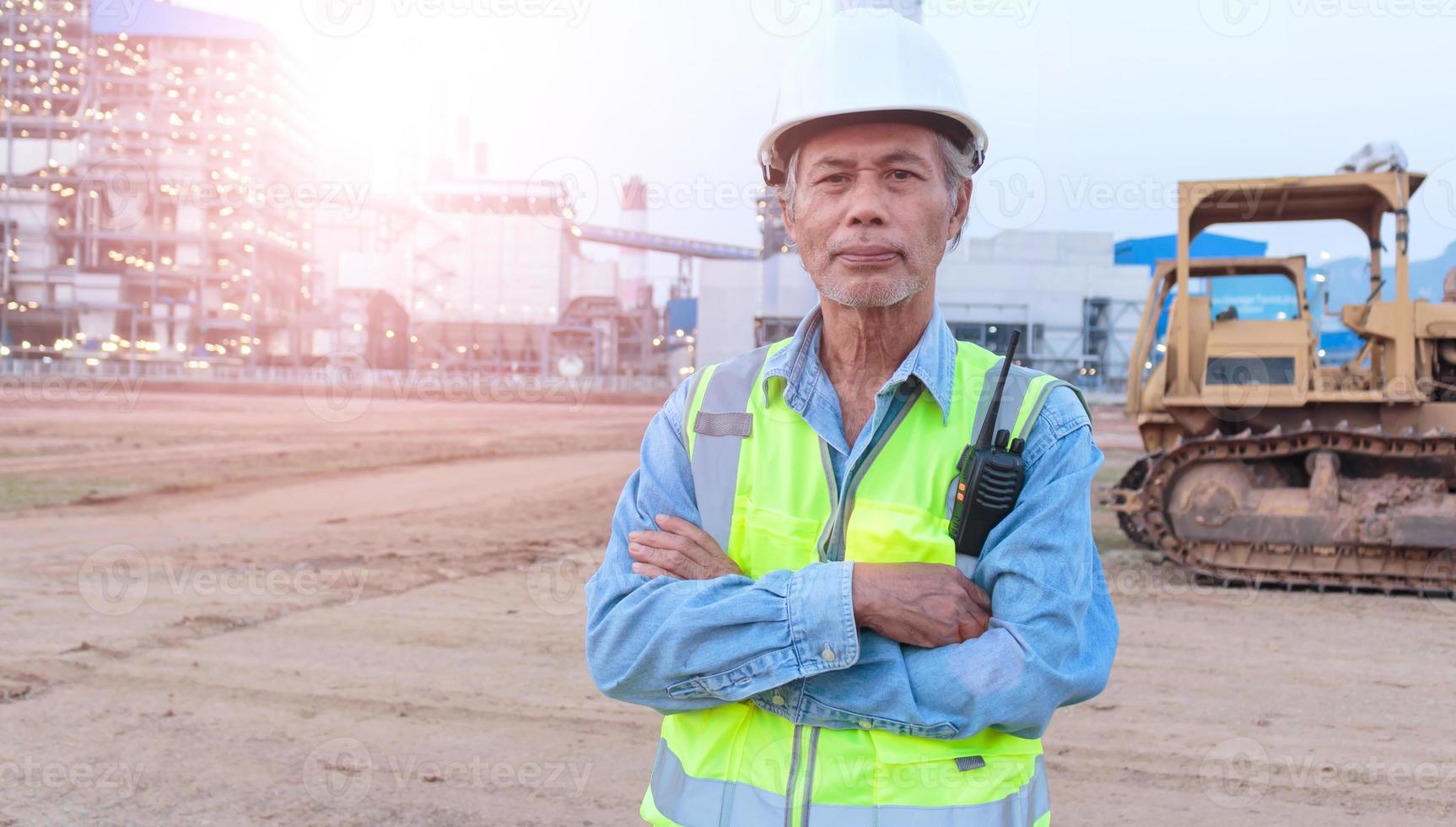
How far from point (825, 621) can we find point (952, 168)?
944mm

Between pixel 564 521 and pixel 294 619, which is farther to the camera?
pixel 564 521

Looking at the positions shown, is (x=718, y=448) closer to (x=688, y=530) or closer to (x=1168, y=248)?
(x=688, y=530)

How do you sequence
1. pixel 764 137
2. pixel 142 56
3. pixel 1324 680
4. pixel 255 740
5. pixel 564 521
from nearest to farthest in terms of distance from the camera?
pixel 764 137
pixel 255 740
pixel 1324 680
pixel 564 521
pixel 142 56

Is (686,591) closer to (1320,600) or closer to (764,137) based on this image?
(764,137)

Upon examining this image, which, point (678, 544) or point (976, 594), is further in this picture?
point (678, 544)

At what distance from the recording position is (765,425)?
6.27 ft

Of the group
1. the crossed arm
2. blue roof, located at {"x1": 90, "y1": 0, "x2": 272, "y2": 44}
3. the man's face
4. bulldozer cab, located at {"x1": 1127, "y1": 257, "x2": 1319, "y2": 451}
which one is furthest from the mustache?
blue roof, located at {"x1": 90, "y1": 0, "x2": 272, "y2": 44}

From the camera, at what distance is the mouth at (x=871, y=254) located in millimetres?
1907

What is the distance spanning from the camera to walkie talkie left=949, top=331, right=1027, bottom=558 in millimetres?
1741

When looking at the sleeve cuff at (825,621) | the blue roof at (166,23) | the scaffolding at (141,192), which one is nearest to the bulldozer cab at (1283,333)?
the sleeve cuff at (825,621)

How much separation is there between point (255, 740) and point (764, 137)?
14.0ft

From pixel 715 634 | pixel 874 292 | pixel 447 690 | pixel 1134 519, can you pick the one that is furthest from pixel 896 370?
pixel 1134 519

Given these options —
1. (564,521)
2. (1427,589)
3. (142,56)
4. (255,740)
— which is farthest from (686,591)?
(142,56)

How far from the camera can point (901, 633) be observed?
1708mm
